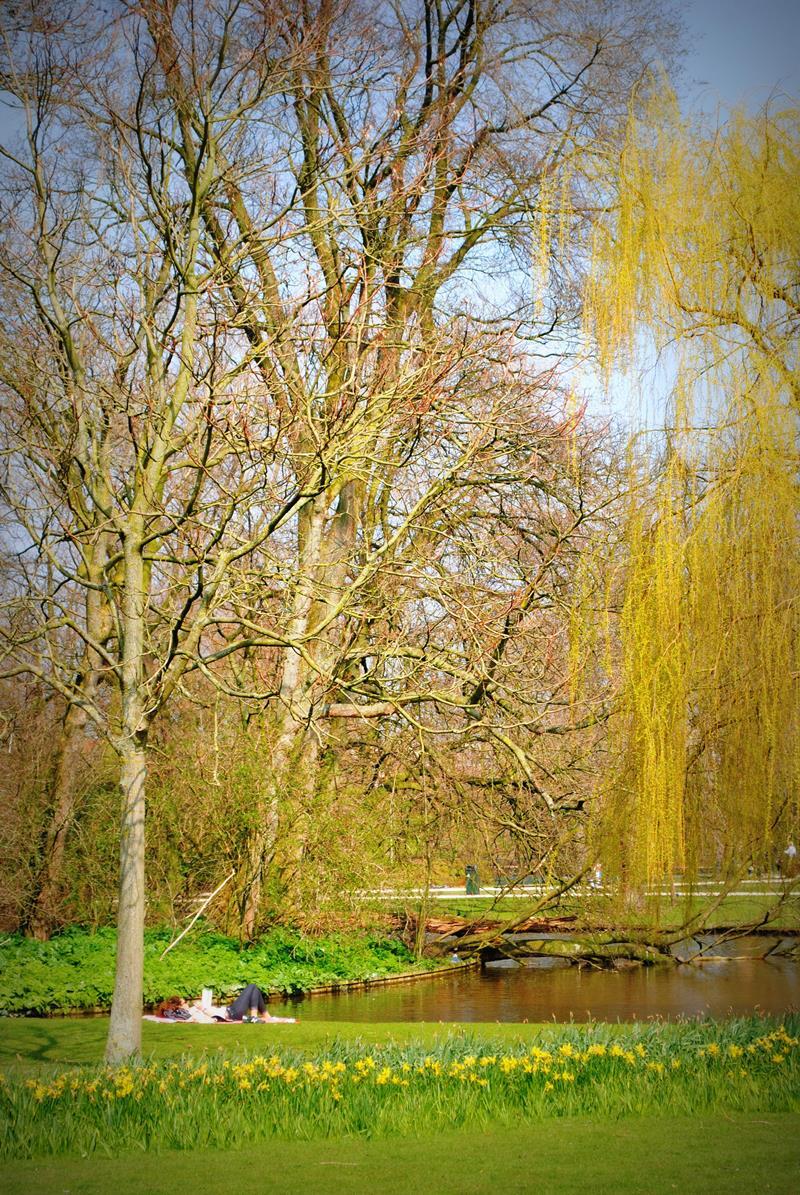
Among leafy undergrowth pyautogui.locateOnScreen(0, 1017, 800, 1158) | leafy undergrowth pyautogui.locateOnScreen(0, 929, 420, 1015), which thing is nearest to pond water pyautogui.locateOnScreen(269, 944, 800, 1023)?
leafy undergrowth pyautogui.locateOnScreen(0, 929, 420, 1015)

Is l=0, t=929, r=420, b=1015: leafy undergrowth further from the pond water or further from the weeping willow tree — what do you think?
the weeping willow tree

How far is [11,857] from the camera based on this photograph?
1566 centimetres

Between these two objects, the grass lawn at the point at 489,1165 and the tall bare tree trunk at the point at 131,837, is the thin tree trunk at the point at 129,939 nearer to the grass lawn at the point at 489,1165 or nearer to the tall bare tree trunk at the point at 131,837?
the tall bare tree trunk at the point at 131,837

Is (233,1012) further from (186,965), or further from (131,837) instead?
(131,837)

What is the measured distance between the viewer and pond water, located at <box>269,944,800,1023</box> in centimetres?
1259

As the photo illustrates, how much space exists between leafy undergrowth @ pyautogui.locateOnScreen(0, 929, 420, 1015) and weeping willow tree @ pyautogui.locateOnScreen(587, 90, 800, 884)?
7950 mm

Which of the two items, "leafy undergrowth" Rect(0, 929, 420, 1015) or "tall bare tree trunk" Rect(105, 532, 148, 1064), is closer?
"tall bare tree trunk" Rect(105, 532, 148, 1064)

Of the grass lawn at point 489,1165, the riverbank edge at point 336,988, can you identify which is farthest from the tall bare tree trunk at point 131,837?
the riverbank edge at point 336,988

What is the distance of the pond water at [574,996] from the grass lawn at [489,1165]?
597 cm

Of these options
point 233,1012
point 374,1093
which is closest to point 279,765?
point 233,1012

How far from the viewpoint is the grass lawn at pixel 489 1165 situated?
192 inches

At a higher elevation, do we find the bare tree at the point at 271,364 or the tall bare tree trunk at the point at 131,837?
the bare tree at the point at 271,364

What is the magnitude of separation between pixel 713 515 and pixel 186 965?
10.1 m

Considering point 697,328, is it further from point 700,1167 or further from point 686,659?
point 700,1167
